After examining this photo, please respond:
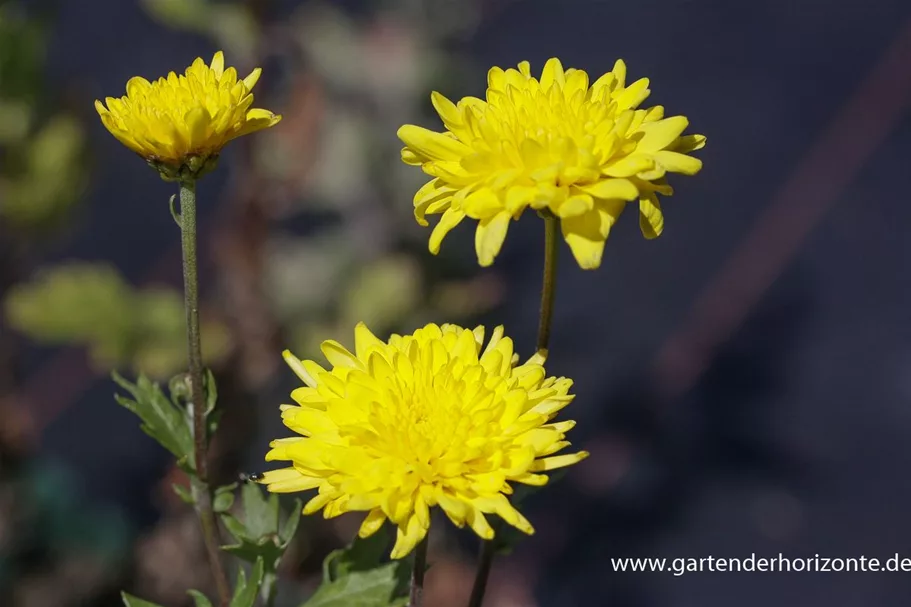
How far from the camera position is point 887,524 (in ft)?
4.25

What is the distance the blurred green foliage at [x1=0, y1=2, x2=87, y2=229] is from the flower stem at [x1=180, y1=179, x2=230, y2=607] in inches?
23.7

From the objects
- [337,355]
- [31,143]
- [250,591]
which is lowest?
[250,591]

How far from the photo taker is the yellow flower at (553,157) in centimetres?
44


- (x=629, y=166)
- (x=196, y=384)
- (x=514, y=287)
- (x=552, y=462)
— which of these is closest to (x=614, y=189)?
(x=629, y=166)

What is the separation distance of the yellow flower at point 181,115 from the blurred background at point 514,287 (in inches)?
22.3

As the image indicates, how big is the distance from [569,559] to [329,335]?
477 millimetres

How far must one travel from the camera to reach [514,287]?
1645mm

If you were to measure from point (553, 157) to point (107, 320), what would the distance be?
2.54 ft

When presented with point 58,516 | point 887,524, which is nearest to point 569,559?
point 887,524

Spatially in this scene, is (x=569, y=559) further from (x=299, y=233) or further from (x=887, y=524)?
(x=299, y=233)

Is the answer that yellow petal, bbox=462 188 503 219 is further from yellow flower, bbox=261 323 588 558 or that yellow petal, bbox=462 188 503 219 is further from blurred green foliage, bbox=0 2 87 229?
blurred green foliage, bbox=0 2 87 229

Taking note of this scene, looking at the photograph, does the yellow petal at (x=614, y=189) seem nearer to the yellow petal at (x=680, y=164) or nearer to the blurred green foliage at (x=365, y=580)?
the yellow petal at (x=680, y=164)

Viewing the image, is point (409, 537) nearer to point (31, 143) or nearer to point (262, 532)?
point (262, 532)

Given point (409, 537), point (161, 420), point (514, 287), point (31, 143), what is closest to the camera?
point (409, 537)
